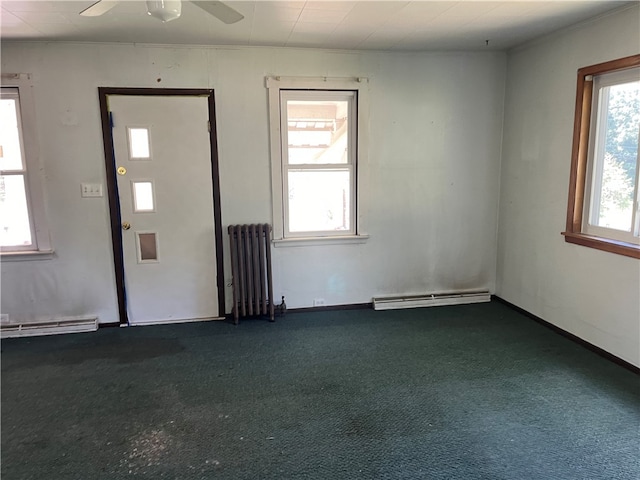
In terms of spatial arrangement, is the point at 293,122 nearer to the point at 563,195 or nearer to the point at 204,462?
the point at 563,195

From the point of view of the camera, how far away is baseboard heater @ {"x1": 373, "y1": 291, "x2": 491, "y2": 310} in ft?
13.9

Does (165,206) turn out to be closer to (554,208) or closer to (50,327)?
(50,327)

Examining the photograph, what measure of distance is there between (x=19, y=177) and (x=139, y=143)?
103 centimetres

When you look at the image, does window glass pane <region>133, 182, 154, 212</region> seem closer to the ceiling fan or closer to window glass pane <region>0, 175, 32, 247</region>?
window glass pane <region>0, 175, 32, 247</region>

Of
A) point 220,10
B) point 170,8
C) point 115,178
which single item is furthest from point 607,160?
point 115,178

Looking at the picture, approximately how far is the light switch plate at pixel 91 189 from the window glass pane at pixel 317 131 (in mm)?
1702

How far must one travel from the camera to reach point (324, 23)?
3.09m

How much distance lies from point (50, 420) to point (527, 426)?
108 inches

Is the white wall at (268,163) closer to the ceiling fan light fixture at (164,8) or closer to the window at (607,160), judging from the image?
the window at (607,160)

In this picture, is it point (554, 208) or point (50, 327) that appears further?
point (50, 327)

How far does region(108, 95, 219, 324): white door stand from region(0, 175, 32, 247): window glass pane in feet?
2.62

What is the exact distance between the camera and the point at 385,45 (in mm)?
3756

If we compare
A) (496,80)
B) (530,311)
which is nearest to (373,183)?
(496,80)

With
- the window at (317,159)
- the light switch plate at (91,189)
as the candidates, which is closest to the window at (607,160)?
the window at (317,159)
